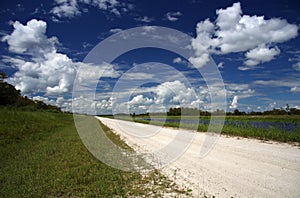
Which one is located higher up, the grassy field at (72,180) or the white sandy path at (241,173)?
the white sandy path at (241,173)

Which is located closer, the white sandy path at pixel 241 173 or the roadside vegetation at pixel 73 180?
the white sandy path at pixel 241 173

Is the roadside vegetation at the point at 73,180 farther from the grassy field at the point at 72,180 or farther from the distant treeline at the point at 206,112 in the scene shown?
the distant treeline at the point at 206,112

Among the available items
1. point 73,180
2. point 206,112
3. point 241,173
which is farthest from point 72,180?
point 206,112

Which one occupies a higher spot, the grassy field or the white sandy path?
the white sandy path

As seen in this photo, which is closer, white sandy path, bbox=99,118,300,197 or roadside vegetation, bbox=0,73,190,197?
white sandy path, bbox=99,118,300,197

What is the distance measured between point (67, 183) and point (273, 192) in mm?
5590

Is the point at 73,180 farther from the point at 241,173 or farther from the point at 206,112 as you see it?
the point at 206,112

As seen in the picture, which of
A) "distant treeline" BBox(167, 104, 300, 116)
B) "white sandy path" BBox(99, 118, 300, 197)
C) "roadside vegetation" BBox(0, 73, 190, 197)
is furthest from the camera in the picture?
"distant treeline" BBox(167, 104, 300, 116)

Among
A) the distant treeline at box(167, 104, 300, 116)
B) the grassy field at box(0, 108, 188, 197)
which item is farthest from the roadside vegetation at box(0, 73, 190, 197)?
the distant treeline at box(167, 104, 300, 116)

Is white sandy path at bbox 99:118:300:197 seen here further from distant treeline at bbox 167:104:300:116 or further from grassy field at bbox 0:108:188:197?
distant treeline at bbox 167:104:300:116

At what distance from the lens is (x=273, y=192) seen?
5336 mm

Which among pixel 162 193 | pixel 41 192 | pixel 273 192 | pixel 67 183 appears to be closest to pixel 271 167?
pixel 273 192

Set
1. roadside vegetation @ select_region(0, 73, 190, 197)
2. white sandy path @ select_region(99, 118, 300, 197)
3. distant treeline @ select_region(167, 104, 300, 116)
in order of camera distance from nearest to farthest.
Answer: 1. white sandy path @ select_region(99, 118, 300, 197)
2. roadside vegetation @ select_region(0, 73, 190, 197)
3. distant treeline @ select_region(167, 104, 300, 116)

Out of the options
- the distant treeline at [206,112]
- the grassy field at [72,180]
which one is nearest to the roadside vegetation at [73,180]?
the grassy field at [72,180]
